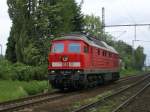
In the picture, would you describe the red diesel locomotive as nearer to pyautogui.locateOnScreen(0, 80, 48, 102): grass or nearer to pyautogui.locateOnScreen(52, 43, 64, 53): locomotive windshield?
pyautogui.locateOnScreen(52, 43, 64, 53): locomotive windshield

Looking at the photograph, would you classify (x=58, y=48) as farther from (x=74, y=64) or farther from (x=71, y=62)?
(x=74, y=64)

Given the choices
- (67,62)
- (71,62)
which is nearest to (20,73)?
(67,62)

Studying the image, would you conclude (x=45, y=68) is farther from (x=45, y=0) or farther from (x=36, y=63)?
(x=45, y=0)

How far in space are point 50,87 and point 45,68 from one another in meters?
6.07

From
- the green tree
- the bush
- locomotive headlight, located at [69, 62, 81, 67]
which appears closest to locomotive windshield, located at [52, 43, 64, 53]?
locomotive headlight, located at [69, 62, 81, 67]

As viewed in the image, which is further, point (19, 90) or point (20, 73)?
point (20, 73)

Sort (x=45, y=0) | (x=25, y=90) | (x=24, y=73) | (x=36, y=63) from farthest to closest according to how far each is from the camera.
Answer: (x=45, y=0)
(x=36, y=63)
(x=24, y=73)
(x=25, y=90)

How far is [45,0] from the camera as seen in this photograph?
152 ft

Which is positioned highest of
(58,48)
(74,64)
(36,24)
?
(36,24)

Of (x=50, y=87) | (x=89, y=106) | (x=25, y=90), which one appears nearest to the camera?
(x=89, y=106)

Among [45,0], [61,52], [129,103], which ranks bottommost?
[129,103]

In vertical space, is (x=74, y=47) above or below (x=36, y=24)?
below

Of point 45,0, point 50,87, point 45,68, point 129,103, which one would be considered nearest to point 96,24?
point 45,0

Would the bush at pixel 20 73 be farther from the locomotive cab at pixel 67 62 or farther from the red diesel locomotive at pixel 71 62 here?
the locomotive cab at pixel 67 62
